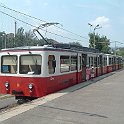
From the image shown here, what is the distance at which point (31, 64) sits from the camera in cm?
1567

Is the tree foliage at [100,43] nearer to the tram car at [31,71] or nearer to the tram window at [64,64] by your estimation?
the tram window at [64,64]

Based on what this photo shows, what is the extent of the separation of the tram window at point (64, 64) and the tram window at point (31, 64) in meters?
2.46

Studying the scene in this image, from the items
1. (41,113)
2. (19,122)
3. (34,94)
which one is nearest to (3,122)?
(19,122)

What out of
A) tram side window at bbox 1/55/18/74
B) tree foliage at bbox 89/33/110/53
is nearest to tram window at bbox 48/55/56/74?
tram side window at bbox 1/55/18/74

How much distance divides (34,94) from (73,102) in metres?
2.85

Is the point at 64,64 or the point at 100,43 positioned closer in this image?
the point at 64,64

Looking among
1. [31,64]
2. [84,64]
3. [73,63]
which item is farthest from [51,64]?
[84,64]

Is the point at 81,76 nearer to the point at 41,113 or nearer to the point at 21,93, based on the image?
the point at 21,93

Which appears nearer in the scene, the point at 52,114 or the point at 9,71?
the point at 52,114

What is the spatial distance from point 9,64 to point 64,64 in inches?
136

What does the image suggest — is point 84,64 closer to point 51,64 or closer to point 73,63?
point 73,63

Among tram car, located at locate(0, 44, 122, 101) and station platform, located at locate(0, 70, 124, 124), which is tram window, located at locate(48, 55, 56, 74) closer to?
tram car, located at locate(0, 44, 122, 101)

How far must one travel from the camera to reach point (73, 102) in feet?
43.8

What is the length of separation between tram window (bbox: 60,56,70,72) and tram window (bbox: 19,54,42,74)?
246 centimetres
